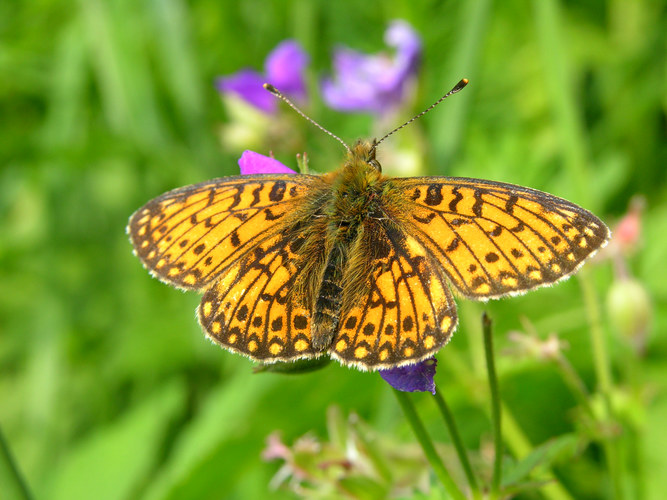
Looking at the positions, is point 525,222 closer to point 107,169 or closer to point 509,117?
point 509,117

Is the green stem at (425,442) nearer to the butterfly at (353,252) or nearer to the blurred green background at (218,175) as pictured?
the butterfly at (353,252)

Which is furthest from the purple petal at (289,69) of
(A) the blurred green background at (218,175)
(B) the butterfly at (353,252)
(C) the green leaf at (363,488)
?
(C) the green leaf at (363,488)

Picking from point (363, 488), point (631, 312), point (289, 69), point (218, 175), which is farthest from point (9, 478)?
point (218, 175)

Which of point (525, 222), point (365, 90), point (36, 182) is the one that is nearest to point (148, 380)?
point (36, 182)

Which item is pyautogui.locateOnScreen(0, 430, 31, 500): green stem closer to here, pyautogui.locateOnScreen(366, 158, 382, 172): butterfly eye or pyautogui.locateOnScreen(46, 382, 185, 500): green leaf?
pyautogui.locateOnScreen(366, 158, 382, 172): butterfly eye

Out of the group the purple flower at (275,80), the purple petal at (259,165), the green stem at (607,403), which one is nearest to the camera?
the purple petal at (259,165)

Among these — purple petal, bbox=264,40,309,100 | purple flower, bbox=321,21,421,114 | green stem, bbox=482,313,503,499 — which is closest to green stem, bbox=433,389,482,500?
green stem, bbox=482,313,503,499

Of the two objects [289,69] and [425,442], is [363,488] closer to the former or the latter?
[425,442]
